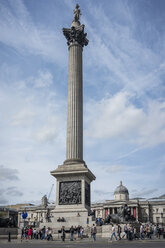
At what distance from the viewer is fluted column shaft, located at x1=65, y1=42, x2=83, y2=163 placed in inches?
1523

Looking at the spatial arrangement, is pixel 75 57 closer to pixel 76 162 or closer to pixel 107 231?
pixel 76 162

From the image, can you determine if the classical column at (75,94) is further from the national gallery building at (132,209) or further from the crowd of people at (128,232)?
the national gallery building at (132,209)

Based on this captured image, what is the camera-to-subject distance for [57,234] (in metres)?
30.9

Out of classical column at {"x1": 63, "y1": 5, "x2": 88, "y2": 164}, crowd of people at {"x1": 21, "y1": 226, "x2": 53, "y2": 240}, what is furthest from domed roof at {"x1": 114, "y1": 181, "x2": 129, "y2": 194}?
crowd of people at {"x1": 21, "y1": 226, "x2": 53, "y2": 240}

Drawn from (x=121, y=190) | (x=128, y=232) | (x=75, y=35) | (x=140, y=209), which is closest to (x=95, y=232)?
(x=128, y=232)

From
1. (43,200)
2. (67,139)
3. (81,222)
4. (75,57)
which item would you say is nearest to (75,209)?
(81,222)

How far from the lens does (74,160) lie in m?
37.6

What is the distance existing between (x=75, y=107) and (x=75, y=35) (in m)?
11.8

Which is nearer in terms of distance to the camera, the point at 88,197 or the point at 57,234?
the point at 57,234

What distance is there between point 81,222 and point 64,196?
4.00 metres

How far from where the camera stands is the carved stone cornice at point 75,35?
44.5m

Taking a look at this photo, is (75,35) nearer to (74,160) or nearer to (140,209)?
(74,160)

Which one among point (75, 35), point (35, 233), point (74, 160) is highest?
point (75, 35)

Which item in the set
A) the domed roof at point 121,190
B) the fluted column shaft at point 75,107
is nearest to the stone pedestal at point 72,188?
the fluted column shaft at point 75,107
